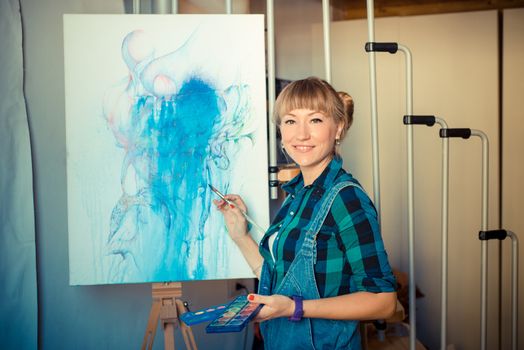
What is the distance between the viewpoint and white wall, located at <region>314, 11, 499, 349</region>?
3367mm

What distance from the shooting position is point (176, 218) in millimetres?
1872

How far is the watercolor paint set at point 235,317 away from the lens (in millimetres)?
1254

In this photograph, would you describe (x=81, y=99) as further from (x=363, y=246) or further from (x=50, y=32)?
(x=363, y=246)

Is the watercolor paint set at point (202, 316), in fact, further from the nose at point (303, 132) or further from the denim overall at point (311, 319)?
the nose at point (303, 132)

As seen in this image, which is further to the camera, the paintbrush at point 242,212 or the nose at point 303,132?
the paintbrush at point 242,212

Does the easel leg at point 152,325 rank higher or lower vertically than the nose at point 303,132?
lower

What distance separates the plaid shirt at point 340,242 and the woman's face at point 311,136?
0.13 feet

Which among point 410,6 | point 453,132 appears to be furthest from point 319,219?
point 410,6

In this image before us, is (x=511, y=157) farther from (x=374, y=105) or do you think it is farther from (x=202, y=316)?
(x=202, y=316)

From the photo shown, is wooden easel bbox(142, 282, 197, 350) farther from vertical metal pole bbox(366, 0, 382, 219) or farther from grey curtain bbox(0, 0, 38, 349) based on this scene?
vertical metal pole bbox(366, 0, 382, 219)

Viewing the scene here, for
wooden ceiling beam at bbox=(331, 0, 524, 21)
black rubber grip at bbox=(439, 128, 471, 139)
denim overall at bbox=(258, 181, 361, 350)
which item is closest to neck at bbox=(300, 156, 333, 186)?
denim overall at bbox=(258, 181, 361, 350)

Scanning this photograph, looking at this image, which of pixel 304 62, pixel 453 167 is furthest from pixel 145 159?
pixel 453 167

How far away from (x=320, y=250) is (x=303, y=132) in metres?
0.33

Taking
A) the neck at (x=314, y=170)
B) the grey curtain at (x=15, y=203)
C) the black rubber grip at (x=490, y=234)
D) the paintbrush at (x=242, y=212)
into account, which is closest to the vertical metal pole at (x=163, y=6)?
the grey curtain at (x=15, y=203)
